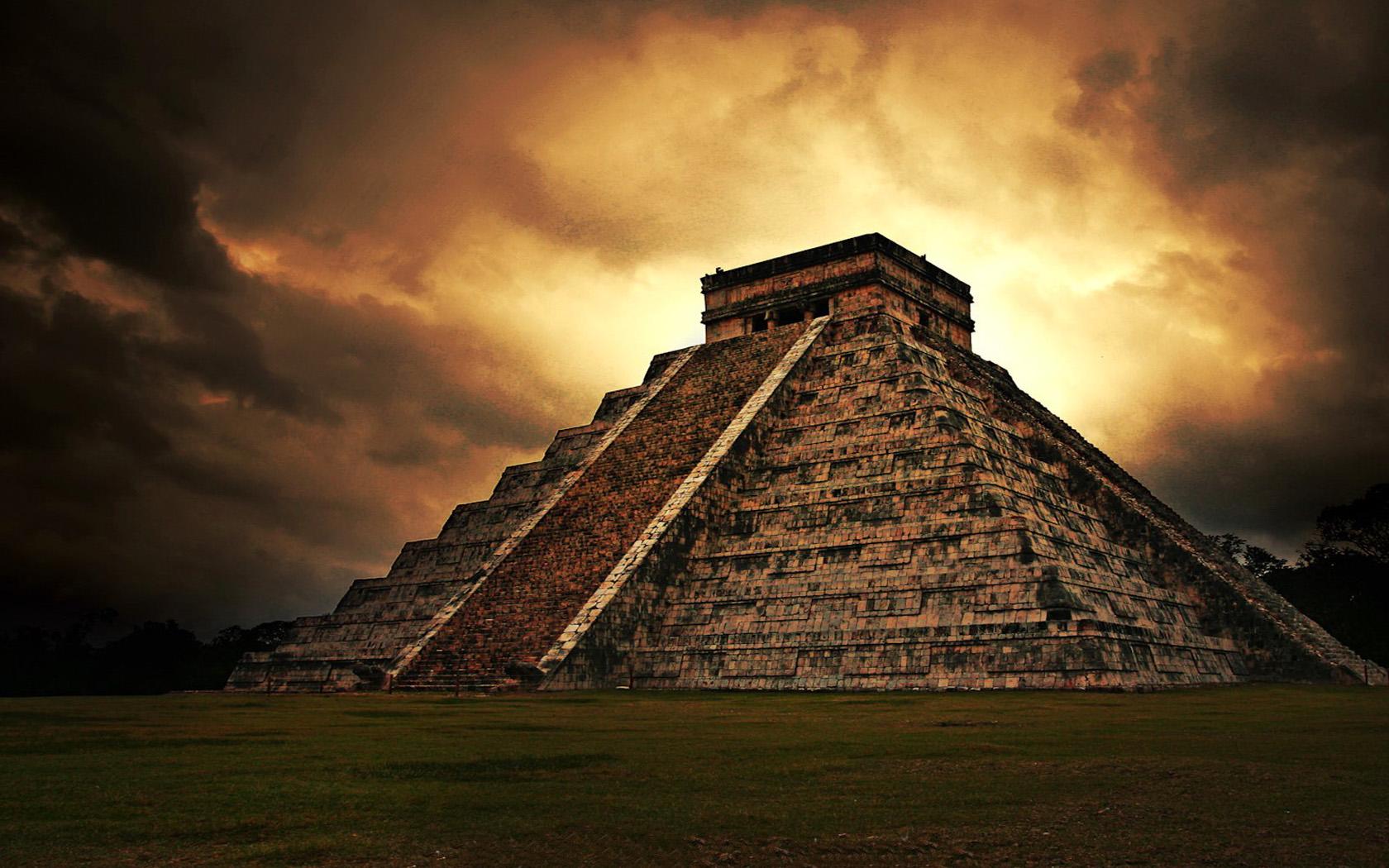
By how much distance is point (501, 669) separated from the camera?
2012 centimetres

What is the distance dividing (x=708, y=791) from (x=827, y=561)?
13.9 meters

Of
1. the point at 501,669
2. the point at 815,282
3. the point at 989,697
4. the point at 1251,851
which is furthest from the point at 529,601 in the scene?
the point at 1251,851

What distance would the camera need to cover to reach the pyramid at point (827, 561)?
746 inches

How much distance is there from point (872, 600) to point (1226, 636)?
7630 mm

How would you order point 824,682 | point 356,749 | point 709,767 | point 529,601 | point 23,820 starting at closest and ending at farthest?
point 23,820, point 709,767, point 356,749, point 824,682, point 529,601

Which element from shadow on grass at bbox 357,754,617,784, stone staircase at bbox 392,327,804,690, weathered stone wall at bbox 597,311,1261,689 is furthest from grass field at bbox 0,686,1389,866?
stone staircase at bbox 392,327,804,690

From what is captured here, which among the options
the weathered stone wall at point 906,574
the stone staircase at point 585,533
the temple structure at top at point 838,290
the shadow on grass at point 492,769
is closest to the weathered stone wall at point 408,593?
the stone staircase at point 585,533

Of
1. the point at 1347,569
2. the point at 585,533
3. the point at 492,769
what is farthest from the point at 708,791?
the point at 1347,569

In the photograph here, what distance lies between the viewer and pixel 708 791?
7.12 m

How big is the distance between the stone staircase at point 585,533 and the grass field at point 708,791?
818 cm

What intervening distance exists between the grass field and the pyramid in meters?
6.42

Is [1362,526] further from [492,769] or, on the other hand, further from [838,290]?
[492,769]

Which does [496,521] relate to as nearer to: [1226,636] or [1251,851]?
[1226,636]

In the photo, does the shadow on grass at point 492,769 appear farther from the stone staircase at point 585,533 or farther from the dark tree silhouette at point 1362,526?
the dark tree silhouette at point 1362,526
